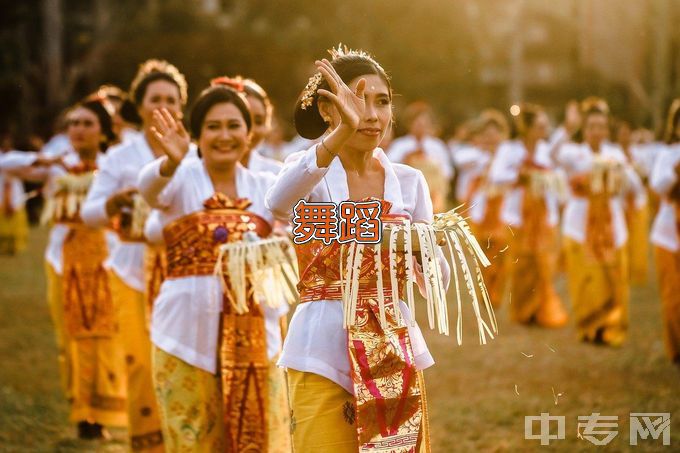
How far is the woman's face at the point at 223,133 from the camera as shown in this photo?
4902mm

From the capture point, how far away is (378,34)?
3259cm

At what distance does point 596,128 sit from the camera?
9742mm

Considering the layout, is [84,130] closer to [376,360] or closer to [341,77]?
[341,77]

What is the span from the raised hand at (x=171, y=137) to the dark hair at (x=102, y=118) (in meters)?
2.79

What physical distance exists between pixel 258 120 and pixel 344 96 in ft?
8.56

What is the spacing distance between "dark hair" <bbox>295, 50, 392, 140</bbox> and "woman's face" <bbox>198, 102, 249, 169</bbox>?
46.6 inches

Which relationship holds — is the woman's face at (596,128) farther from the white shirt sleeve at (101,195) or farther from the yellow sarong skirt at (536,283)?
the white shirt sleeve at (101,195)

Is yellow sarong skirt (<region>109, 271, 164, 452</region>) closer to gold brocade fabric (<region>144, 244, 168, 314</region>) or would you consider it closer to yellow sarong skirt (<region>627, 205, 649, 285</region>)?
gold brocade fabric (<region>144, 244, 168, 314</region>)

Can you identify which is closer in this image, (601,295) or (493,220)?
(601,295)

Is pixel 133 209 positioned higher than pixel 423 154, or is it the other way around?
pixel 423 154

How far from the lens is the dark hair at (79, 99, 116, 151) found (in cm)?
739

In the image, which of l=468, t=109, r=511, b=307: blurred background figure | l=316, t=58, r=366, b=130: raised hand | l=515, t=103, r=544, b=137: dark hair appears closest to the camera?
l=316, t=58, r=366, b=130: raised hand

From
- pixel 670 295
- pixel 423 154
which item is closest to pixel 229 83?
pixel 670 295

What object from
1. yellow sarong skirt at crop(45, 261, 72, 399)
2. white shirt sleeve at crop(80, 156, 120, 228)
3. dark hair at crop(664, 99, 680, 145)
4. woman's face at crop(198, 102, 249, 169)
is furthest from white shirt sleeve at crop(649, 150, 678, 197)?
yellow sarong skirt at crop(45, 261, 72, 399)
